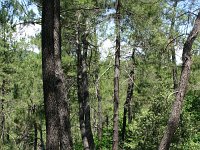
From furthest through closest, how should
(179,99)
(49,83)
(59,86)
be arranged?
1. (179,99)
2. (59,86)
3. (49,83)

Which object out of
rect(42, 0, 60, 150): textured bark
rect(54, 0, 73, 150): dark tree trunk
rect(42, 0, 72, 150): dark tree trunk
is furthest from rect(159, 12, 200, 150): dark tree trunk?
rect(42, 0, 60, 150): textured bark

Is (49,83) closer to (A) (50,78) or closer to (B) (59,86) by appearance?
(A) (50,78)

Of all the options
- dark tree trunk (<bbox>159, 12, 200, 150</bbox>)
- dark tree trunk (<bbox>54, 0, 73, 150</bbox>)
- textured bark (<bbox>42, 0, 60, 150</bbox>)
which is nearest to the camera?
textured bark (<bbox>42, 0, 60, 150</bbox>)

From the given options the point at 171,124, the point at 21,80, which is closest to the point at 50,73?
the point at 171,124

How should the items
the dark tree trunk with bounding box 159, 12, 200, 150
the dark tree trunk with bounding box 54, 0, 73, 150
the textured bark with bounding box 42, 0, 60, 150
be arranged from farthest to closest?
the dark tree trunk with bounding box 159, 12, 200, 150 < the dark tree trunk with bounding box 54, 0, 73, 150 < the textured bark with bounding box 42, 0, 60, 150

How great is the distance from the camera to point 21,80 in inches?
1164

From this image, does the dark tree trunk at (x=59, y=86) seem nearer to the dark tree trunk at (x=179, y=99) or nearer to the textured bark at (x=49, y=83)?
the textured bark at (x=49, y=83)

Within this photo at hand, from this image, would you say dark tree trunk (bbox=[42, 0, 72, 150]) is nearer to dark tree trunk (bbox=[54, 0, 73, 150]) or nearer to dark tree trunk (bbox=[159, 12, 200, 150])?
dark tree trunk (bbox=[54, 0, 73, 150])

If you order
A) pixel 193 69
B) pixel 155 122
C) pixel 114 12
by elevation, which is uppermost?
pixel 114 12

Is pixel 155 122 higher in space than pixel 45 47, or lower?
lower

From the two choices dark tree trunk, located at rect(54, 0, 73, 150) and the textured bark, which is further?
dark tree trunk, located at rect(54, 0, 73, 150)

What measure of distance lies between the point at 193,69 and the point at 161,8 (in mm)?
8351

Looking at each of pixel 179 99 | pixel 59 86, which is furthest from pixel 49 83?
pixel 179 99

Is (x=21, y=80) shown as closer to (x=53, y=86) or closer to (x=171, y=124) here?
(x=171, y=124)
